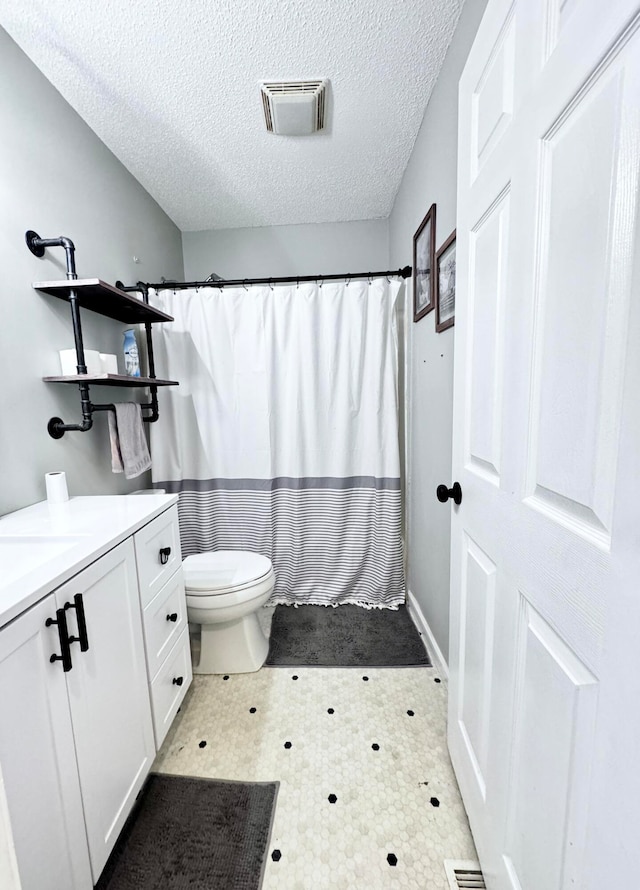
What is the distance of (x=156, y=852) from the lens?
960mm

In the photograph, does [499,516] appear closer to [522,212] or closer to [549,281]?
[549,281]

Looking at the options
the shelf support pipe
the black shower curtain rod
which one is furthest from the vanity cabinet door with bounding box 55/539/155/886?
the black shower curtain rod

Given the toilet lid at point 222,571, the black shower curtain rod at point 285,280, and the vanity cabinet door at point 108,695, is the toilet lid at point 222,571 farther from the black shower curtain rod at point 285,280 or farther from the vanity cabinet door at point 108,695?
the black shower curtain rod at point 285,280

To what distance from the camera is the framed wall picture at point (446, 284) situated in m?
1.25

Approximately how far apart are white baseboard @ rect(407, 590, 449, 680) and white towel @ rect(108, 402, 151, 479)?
156cm

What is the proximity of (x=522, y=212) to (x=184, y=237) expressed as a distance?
8.01 feet

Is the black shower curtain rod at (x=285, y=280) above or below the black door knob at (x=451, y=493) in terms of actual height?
above

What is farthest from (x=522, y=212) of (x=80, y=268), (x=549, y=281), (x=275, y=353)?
(x=80, y=268)

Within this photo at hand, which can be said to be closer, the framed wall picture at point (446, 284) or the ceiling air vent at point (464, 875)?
the ceiling air vent at point (464, 875)

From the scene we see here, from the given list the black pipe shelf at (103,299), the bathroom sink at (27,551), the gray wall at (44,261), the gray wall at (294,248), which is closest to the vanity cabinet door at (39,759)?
the bathroom sink at (27,551)

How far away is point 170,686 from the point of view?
3.99 ft

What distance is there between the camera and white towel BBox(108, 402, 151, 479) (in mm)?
1538

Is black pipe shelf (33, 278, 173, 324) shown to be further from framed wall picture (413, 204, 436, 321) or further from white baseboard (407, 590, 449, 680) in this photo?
white baseboard (407, 590, 449, 680)

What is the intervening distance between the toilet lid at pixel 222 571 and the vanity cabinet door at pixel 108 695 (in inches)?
18.0
